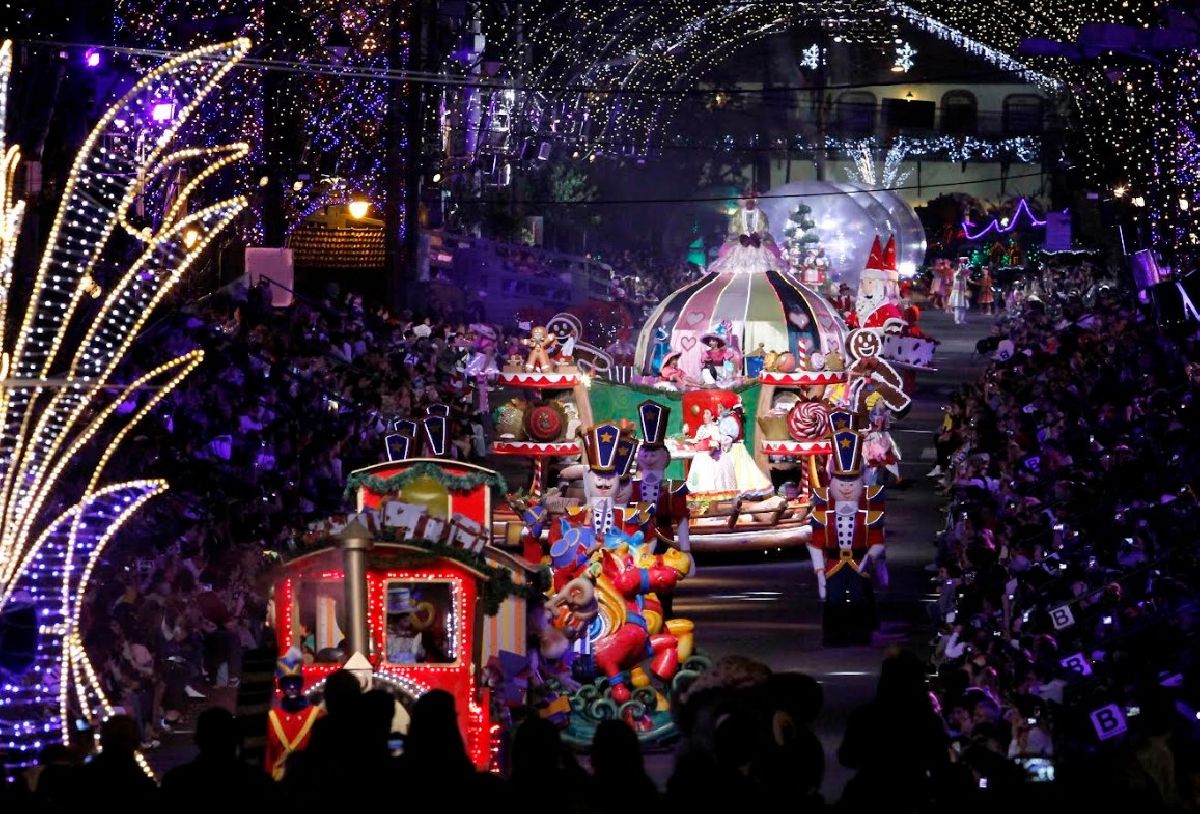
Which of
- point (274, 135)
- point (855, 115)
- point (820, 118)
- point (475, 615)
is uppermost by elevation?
point (855, 115)

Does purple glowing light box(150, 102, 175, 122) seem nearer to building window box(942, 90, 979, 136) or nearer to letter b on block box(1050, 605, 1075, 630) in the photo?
letter b on block box(1050, 605, 1075, 630)

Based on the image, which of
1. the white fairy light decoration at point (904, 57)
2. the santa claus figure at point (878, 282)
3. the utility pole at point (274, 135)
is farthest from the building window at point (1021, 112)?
the utility pole at point (274, 135)

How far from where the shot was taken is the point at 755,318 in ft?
105

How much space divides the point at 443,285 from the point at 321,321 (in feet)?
39.7

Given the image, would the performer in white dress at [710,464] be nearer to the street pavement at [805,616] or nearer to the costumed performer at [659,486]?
the street pavement at [805,616]

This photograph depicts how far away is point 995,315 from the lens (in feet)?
182

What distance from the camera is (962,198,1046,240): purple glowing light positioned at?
7000 centimetres

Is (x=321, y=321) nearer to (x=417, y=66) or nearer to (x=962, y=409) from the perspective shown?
(x=417, y=66)

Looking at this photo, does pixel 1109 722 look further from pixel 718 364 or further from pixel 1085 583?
pixel 718 364

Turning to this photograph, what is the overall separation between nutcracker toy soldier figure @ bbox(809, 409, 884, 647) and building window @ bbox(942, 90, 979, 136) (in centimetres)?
6380

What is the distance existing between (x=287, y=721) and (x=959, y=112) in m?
75.0

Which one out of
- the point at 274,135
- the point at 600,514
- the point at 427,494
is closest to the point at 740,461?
the point at 600,514

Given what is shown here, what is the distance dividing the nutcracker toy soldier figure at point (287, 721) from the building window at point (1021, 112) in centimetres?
7202

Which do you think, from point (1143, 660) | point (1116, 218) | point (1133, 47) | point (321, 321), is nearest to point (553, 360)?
point (321, 321)
